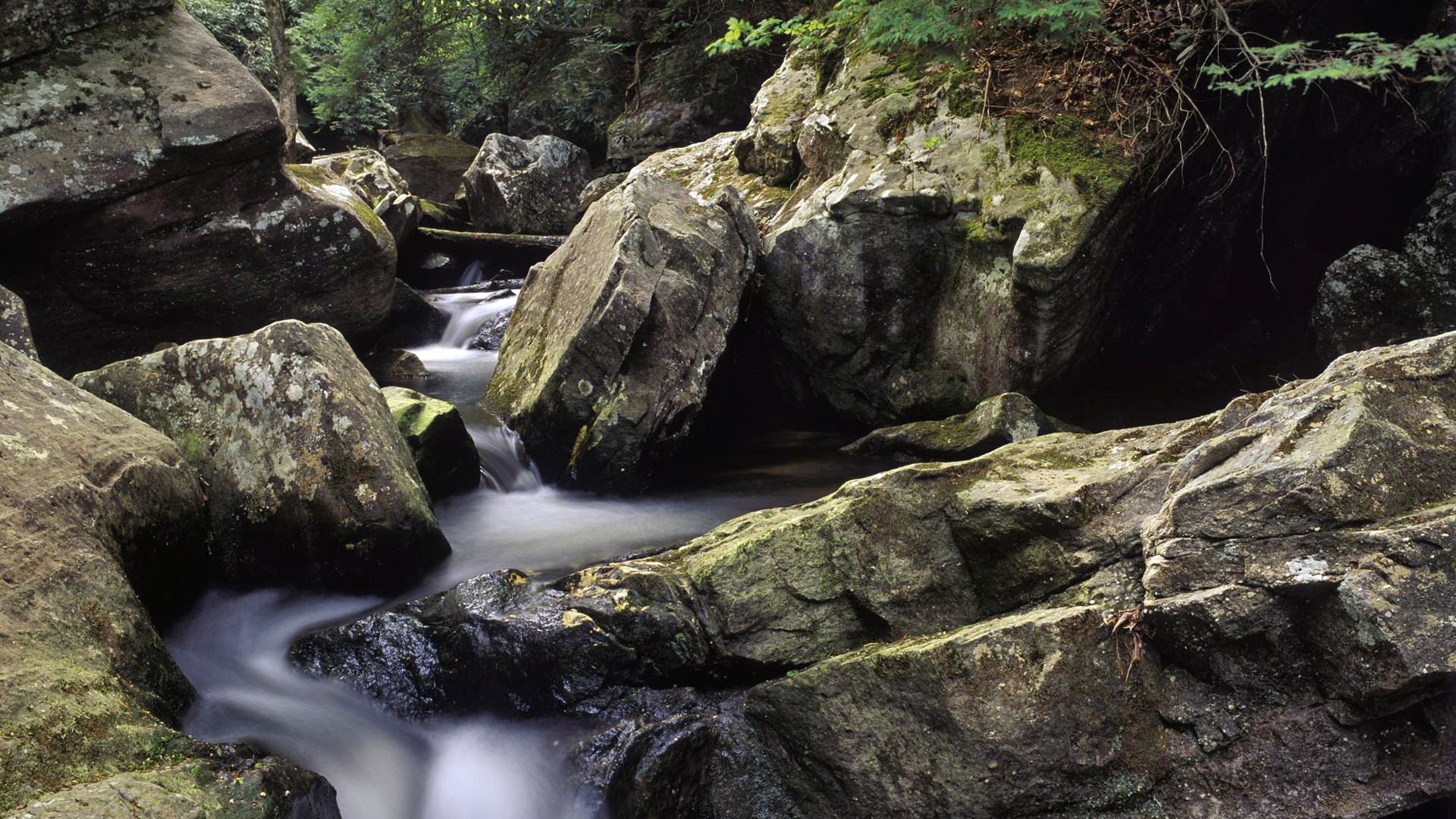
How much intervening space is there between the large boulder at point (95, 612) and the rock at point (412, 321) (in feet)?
21.2

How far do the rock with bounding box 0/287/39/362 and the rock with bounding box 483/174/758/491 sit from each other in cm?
316

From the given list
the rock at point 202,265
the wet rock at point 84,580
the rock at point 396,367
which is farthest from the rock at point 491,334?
the wet rock at point 84,580

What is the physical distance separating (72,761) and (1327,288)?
8577 mm

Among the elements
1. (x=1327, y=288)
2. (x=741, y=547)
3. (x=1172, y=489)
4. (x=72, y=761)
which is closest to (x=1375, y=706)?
(x=1172, y=489)

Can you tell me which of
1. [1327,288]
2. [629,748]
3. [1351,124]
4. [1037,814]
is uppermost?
[1351,124]

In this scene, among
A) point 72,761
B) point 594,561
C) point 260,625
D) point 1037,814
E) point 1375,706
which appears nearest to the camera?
point 72,761

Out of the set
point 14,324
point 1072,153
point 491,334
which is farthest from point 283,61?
point 1072,153

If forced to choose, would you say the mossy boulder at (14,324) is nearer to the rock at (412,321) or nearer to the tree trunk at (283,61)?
the rock at (412,321)

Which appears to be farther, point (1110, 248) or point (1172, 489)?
point (1110, 248)

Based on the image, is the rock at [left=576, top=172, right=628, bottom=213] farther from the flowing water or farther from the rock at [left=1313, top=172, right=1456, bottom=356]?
the rock at [left=1313, top=172, right=1456, bottom=356]

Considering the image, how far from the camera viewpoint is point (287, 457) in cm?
497

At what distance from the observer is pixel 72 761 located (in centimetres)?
283

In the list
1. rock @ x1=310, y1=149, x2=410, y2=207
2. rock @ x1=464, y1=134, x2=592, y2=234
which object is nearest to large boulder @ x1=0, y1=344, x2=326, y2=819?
rock @ x1=310, y1=149, x2=410, y2=207

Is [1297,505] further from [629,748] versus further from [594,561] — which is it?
[594,561]
